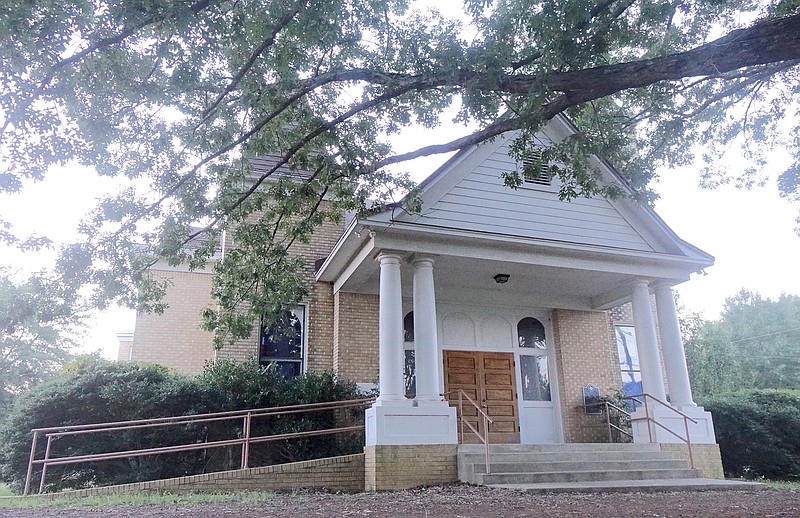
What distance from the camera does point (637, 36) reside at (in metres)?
8.62

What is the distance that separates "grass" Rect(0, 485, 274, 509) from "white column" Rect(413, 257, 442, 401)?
3111 millimetres

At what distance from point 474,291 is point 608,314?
3.93m

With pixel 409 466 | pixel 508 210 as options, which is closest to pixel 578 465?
pixel 409 466

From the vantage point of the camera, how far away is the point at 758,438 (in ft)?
45.0

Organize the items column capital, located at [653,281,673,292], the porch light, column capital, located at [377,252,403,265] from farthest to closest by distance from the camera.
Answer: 1. column capital, located at [653,281,673,292]
2. the porch light
3. column capital, located at [377,252,403,265]

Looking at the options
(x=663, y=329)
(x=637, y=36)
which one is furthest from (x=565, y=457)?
(x=637, y=36)

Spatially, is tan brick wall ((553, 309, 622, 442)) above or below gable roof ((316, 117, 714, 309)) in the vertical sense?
below

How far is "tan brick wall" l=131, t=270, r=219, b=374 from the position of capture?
15719mm

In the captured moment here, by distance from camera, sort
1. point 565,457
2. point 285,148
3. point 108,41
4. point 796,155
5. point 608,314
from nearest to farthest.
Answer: point 108,41, point 285,148, point 565,457, point 796,155, point 608,314

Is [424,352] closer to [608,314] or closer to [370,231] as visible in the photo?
[370,231]

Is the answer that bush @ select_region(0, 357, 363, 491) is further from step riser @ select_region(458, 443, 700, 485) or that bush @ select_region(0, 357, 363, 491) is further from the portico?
step riser @ select_region(458, 443, 700, 485)

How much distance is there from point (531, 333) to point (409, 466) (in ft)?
20.1

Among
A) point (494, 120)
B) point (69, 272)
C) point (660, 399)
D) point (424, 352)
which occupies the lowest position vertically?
point (660, 399)

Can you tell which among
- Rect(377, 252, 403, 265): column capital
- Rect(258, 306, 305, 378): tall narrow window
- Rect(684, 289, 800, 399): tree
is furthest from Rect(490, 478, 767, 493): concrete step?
Rect(684, 289, 800, 399): tree
